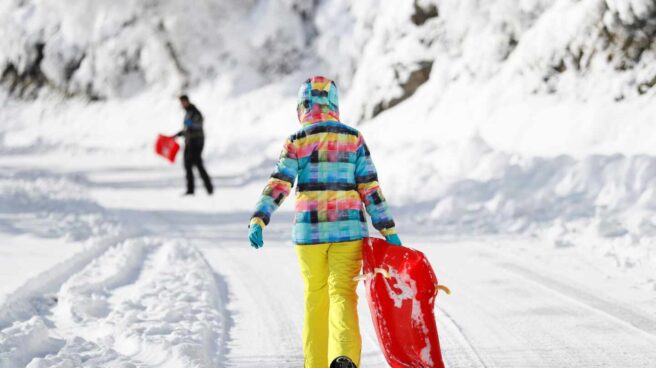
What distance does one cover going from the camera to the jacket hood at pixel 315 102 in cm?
400

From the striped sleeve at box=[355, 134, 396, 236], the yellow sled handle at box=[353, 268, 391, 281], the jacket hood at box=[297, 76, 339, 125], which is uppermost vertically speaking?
the jacket hood at box=[297, 76, 339, 125]

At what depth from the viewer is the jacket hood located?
4.00m

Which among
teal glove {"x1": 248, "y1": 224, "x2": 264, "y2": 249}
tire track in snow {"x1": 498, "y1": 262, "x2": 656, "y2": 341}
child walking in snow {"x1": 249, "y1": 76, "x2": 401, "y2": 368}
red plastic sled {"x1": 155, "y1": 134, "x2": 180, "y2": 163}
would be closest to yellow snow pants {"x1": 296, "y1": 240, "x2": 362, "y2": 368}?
child walking in snow {"x1": 249, "y1": 76, "x2": 401, "y2": 368}

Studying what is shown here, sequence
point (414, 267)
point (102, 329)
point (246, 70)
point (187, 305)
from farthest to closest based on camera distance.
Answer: point (246, 70), point (187, 305), point (102, 329), point (414, 267)

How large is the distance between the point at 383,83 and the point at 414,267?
16.0m

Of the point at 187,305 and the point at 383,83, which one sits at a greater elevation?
the point at 383,83

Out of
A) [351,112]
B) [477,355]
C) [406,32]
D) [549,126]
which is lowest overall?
[477,355]

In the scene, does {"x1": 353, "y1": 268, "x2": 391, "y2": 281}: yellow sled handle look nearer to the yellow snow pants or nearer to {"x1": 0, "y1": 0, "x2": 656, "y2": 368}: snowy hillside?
the yellow snow pants

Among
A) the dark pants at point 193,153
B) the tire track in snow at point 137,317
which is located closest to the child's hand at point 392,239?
the tire track in snow at point 137,317

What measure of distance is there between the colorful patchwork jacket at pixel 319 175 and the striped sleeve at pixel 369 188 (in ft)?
0.12

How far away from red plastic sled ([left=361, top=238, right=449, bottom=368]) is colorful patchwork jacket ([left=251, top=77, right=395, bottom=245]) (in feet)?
0.68

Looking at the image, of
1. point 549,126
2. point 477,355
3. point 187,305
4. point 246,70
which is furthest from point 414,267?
point 246,70

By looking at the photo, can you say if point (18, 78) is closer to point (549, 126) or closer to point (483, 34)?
point (483, 34)

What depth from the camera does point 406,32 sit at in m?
20.1
